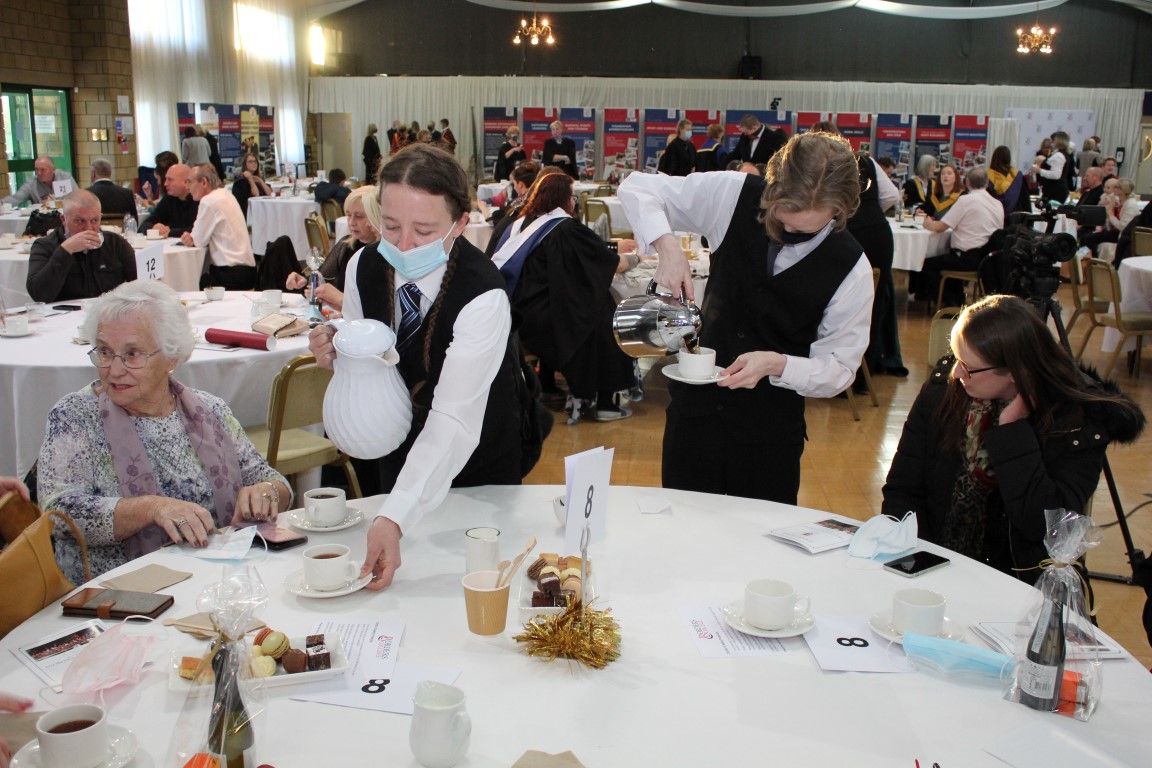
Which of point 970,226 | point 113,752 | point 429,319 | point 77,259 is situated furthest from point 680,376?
point 970,226

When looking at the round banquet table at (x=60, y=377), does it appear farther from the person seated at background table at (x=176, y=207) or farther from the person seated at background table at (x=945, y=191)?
the person seated at background table at (x=945, y=191)

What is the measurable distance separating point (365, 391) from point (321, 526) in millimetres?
328

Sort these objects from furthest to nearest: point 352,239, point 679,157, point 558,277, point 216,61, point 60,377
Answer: point 216,61 < point 679,157 < point 558,277 < point 352,239 < point 60,377

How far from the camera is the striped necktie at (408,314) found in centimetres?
195

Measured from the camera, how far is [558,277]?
16.7 ft

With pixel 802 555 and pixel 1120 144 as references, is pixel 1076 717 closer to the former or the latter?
pixel 802 555

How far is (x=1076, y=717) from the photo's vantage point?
1.38 m

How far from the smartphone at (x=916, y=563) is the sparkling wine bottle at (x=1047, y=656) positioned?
0.43 m

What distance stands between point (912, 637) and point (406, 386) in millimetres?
1028

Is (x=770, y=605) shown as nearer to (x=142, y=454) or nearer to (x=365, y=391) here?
(x=365, y=391)

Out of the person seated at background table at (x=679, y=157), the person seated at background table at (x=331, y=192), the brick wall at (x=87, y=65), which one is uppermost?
the brick wall at (x=87, y=65)

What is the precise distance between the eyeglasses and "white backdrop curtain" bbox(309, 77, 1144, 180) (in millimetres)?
16894

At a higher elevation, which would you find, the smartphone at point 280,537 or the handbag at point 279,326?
the handbag at point 279,326

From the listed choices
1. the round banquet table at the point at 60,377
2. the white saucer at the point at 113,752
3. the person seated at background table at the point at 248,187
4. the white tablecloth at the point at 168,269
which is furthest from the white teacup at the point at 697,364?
the person seated at background table at the point at 248,187
